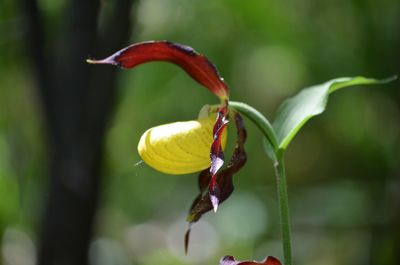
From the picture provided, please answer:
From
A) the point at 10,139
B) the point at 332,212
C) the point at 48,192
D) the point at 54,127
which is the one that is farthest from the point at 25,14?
the point at 332,212

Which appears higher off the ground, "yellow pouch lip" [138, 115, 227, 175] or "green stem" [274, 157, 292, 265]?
"yellow pouch lip" [138, 115, 227, 175]

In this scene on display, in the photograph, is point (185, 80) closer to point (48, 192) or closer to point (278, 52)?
point (278, 52)

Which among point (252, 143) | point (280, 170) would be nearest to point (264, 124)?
point (280, 170)

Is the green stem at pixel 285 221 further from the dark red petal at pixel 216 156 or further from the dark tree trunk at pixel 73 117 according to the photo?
the dark tree trunk at pixel 73 117

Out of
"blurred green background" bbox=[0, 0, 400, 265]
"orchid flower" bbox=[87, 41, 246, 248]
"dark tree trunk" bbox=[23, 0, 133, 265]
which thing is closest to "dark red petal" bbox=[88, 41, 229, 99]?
"orchid flower" bbox=[87, 41, 246, 248]

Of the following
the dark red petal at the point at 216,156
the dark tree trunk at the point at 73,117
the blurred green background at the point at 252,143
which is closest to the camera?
the dark red petal at the point at 216,156

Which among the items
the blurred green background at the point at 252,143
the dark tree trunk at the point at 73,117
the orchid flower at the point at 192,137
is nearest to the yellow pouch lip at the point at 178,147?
the orchid flower at the point at 192,137

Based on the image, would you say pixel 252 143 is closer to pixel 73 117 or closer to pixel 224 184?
pixel 73 117

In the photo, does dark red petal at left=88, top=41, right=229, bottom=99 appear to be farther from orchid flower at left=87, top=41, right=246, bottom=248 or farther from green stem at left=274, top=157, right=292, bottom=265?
green stem at left=274, top=157, right=292, bottom=265

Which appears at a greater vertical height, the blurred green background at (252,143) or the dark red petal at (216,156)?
the dark red petal at (216,156)
